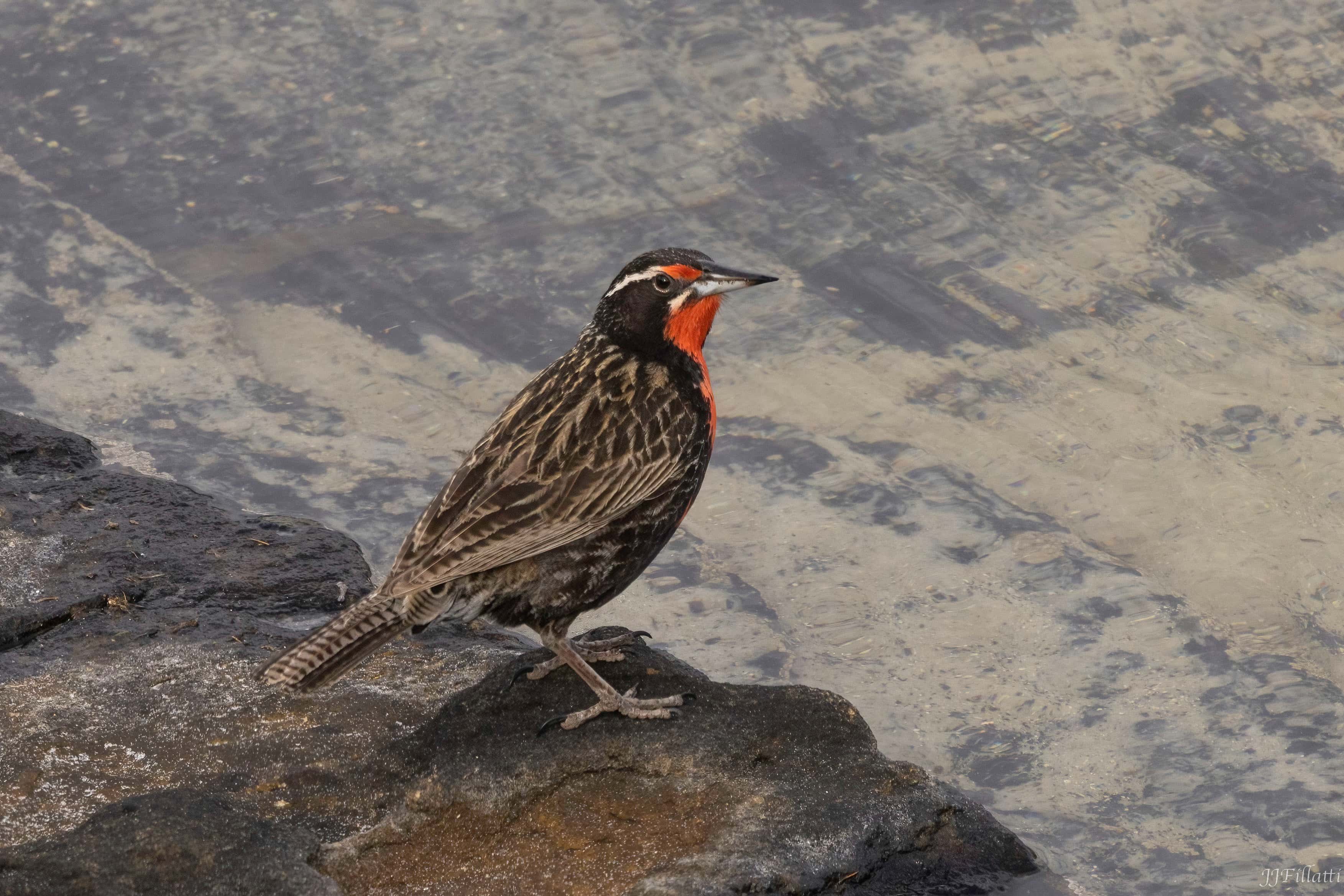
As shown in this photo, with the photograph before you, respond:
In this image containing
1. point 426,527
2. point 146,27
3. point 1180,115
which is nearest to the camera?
point 426,527

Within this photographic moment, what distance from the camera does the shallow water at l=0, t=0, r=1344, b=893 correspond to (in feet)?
26.3

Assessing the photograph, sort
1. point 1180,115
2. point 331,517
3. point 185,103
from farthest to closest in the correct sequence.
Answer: point 185,103 → point 1180,115 → point 331,517

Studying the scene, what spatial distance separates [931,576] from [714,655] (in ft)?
4.41

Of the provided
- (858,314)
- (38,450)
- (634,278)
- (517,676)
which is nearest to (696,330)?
(634,278)

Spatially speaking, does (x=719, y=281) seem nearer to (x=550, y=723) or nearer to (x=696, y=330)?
(x=696, y=330)

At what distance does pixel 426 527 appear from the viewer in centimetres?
599

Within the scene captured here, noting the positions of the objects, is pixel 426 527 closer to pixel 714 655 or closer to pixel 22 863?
pixel 22 863

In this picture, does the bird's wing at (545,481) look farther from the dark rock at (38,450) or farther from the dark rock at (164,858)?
the dark rock at (38,450)

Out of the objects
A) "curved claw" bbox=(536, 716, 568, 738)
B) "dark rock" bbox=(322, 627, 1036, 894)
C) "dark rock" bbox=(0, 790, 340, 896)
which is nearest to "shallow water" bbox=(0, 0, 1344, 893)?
"dark rock" bbox=(322, 627, 1036, 894)

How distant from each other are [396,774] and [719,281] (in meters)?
2.25

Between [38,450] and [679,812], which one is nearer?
[679,812]

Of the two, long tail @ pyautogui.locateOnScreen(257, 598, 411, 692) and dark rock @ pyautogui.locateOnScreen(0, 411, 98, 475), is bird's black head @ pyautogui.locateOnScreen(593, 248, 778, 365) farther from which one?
dark rock @ pyautogui.locateOnScreen(0, 411, 98, 475)

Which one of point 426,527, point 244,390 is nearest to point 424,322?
point 244,390

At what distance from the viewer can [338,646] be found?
570 centimetres
